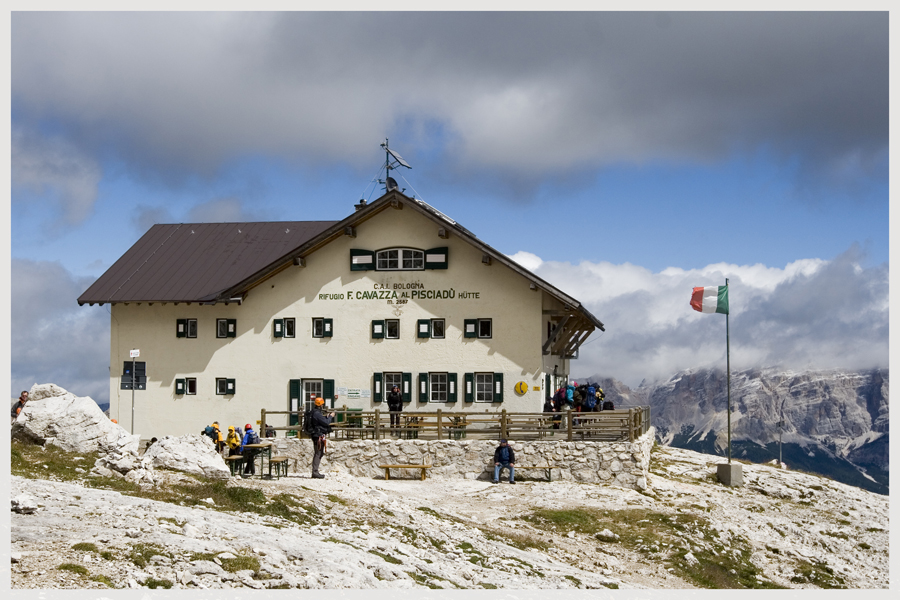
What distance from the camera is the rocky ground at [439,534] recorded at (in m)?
12.2

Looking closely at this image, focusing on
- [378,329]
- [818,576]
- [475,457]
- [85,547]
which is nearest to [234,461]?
[475,457]

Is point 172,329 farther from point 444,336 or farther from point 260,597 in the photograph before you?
point 260,597

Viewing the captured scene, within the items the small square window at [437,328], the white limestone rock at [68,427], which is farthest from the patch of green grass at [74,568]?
the small square window at [437,328]

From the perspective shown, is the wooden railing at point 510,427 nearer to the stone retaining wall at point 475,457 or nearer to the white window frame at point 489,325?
the stone retaining wall at point 475,457

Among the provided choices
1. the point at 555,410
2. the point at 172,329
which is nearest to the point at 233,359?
the point at 172,329

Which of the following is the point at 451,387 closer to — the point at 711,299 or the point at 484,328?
the point at 484,328

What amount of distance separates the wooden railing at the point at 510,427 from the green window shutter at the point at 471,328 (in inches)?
127

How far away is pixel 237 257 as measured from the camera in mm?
37844

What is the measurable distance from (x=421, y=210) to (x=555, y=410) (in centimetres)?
831

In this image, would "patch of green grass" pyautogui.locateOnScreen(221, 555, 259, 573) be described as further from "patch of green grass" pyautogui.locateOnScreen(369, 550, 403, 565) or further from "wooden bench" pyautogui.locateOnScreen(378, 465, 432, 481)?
"wooden bench" pyautogui.locateOnScreen(378, 465, 432, 481)

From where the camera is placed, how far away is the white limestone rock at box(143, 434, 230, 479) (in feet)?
68.1

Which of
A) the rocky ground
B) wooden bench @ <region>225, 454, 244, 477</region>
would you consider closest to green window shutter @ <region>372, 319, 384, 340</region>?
the rocky ground

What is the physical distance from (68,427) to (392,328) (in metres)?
14.6

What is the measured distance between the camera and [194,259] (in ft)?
124
